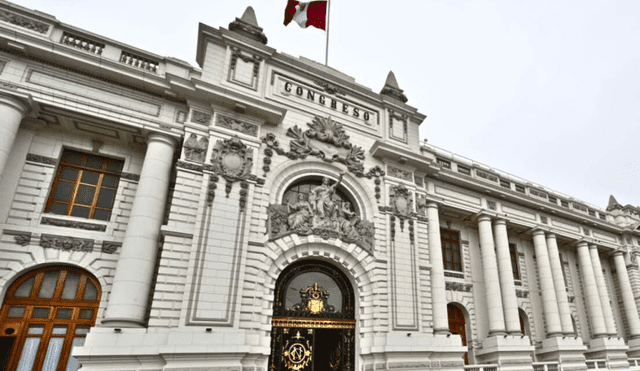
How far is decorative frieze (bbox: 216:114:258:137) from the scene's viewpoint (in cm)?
1295

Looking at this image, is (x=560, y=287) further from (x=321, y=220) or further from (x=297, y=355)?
(x=297, y=355)

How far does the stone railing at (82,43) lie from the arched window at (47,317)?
7214 millimetres

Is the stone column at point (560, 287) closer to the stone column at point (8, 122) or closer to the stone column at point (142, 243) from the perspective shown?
the stone column at point (142, 243)

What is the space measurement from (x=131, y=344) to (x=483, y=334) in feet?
51.4

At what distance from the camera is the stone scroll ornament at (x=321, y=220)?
42.6ft

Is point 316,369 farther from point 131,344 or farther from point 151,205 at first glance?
point 151,205

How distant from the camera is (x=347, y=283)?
45.8 feet

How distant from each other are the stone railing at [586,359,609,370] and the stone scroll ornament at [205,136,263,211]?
2035 cm

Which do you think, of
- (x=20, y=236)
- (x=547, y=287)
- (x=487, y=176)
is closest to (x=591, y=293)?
(x=547, y=287)

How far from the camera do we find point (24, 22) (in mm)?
11562

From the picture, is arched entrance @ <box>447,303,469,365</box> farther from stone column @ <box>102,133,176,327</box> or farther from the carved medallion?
stone column @ <box>102,133,176,327</box>

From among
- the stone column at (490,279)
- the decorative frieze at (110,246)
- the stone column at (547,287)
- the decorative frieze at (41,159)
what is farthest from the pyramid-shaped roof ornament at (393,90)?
the decorative frieze at (41,159)

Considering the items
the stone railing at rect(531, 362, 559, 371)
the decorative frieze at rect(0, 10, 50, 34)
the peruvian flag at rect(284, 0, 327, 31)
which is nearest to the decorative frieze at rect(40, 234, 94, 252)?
the decorative frieze at rect(0, 10, 50, 34)

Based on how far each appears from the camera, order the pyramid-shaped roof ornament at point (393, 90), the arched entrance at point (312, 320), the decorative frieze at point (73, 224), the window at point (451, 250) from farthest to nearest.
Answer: the window at point (451, 250) < the pyramid-shaped roof ornament at point (393, 90) < the arched entrance at point (312, 320) < the decorative frieze at point (73, 224)
